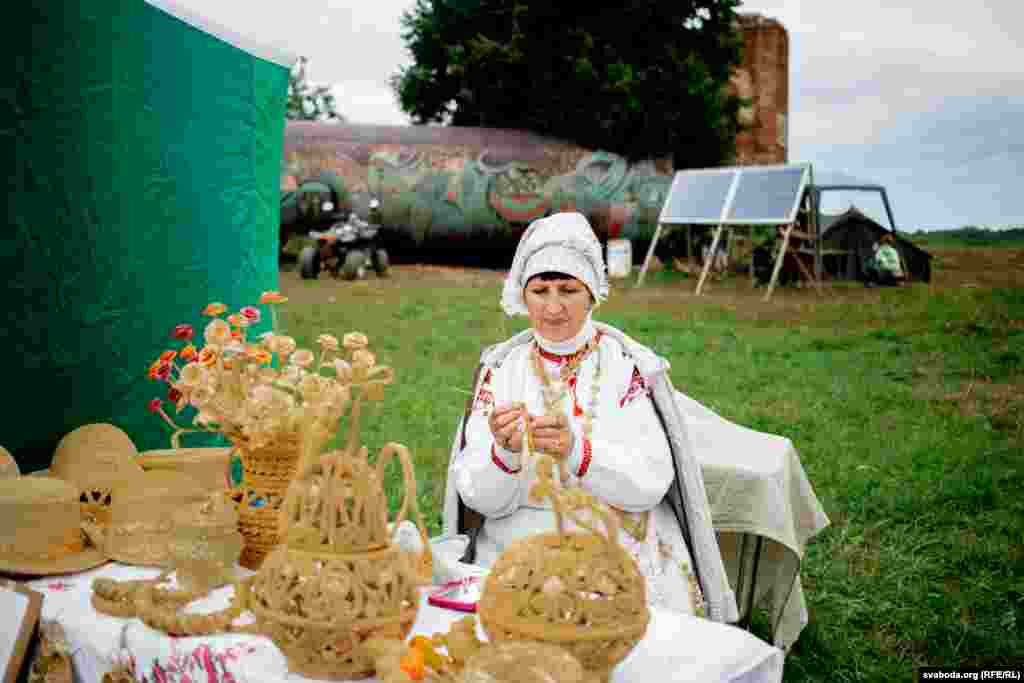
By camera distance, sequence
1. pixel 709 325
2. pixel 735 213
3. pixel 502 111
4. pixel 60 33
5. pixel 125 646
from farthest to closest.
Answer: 1. pixel 502 111
2. pixel 735 213
3. pixel 709 325
4. pixel 60 33
5. pixel 125 646

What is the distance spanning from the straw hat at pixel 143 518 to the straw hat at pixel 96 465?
0.41 feet

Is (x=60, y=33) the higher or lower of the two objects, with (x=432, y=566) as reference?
higher

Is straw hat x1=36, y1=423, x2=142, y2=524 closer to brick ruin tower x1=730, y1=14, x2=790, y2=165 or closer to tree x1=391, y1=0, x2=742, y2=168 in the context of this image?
tree x1=391, y1=0, x2=742, y2=168

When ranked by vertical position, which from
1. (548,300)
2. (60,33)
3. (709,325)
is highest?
(60,33)

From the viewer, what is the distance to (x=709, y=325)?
10.1m

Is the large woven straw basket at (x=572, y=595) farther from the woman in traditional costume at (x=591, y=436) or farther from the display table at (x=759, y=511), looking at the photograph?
the display table at (x=759, y=511)

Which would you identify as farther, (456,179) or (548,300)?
(456,179)

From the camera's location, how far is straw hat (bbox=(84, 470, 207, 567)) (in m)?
2.19

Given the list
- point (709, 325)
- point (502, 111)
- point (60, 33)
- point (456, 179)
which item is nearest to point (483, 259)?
point (456, 179)

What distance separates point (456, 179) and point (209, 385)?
1495cm

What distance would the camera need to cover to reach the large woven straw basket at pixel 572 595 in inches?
57.8

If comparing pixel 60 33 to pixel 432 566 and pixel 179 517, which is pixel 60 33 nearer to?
pixel 179 517

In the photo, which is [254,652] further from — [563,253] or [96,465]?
[563,253]

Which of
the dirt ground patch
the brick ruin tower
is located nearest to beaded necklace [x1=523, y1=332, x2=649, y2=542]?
the dirt ground patch
